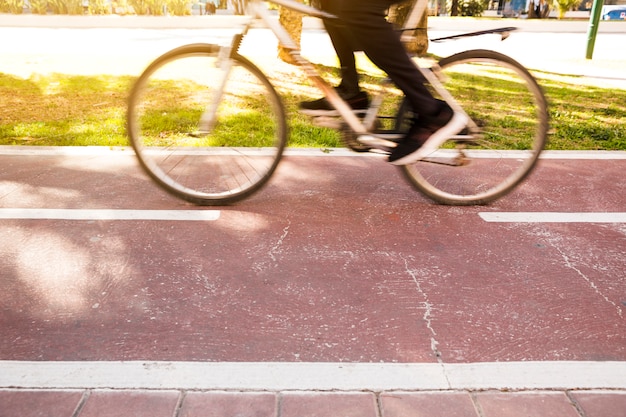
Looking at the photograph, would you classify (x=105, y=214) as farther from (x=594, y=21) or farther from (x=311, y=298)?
(x=594, y=21)

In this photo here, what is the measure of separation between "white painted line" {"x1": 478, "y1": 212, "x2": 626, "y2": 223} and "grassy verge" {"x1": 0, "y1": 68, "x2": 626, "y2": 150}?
67.9 inches

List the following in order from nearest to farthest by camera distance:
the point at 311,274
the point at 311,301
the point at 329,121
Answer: the point at 311,301 → the point at 311,274 → the point at 329,121

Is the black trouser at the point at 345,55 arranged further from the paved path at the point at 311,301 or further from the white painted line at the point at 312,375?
the white painted line at the point at 312,375

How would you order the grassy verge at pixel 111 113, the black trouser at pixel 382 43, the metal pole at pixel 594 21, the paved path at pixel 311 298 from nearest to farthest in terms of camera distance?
the paved path at pixel 311 298 < the black trouser at pixel 382 43 < the grassy verge at pixel 111 113 < the metal pole at pixel 594 21

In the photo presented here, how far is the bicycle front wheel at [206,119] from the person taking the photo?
352 centimetres

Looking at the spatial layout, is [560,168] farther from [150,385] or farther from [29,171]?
[29,171]

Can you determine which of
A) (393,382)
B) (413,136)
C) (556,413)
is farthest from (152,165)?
(556,413)

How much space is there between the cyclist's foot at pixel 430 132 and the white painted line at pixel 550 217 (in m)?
0.64

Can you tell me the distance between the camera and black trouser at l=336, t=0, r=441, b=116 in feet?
9.96

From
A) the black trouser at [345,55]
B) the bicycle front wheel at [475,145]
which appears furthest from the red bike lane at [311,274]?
the black trouser at [345,55]

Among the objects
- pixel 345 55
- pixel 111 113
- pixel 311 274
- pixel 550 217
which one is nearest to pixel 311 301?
pixel 311 274

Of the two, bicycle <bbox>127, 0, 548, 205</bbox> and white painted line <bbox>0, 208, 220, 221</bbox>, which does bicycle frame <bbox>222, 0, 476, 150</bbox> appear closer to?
bicycle <bbox>127, 0, 548, 205</bbox>

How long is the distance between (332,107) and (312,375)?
6.01ft

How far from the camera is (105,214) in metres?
3.63
